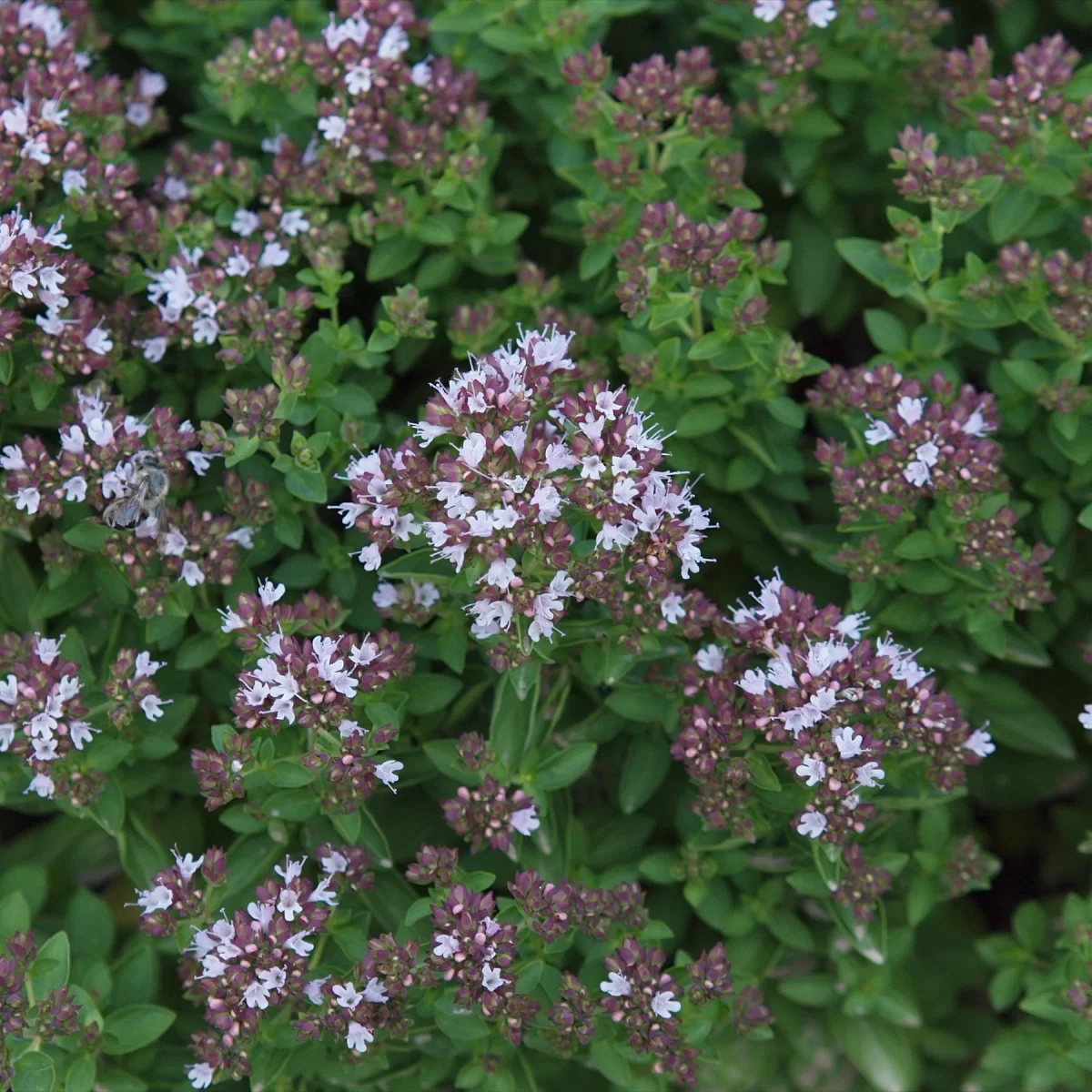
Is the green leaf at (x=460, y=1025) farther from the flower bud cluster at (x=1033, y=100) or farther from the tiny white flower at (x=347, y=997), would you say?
the flower bud cluster at (x=1033, y=100)

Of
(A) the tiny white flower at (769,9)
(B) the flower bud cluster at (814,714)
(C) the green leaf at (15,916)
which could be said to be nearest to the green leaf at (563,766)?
(B) the flower bud cluster at (814,714)

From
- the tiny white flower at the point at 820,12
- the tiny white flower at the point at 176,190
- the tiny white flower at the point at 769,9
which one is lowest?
the tiny white flower at the point at 176,190

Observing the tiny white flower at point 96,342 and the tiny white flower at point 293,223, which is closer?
the tiny white flower at point 96,342

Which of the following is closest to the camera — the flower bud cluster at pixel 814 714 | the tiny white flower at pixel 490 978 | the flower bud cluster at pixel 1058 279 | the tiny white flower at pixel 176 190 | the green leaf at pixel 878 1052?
the tiny white flower at pixel 490 978

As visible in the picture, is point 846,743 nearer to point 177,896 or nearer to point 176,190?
point 177,896

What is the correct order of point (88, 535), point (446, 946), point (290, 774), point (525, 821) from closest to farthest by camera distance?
point (446, 946)
point (290, 774)
point (525, 821)
point (88, 535)

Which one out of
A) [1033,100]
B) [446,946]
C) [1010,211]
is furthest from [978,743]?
[1033,100]

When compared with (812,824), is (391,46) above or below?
above
